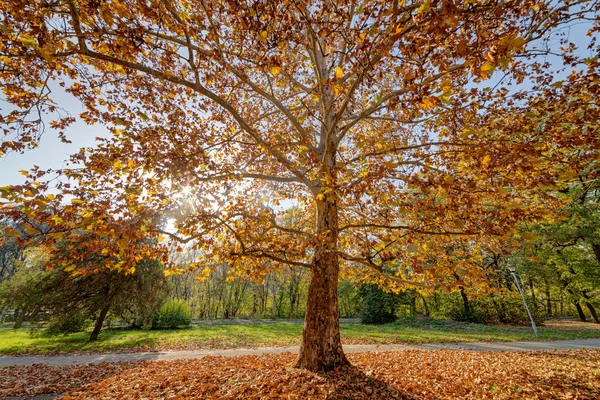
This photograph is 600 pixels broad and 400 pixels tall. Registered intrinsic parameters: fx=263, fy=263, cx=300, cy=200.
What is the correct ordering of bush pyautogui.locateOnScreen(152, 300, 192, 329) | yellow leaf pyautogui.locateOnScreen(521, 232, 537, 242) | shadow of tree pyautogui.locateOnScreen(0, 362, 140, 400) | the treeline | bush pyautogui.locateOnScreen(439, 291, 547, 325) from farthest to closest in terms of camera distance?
1. bush pyautogui.locateOnScreen(439, 291, 547, 325)
2. bush pyautogui.locateOnScreen(152, 300, 192, 329)
3. the treeline
4. shadow of tree pyautogui.locateOnScreen(0, 362, 140, 400)
5. yellow leaf pyautogui.locateOnScreen(521, 232, 537, 242)

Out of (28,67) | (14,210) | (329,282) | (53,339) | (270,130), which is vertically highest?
(270,130)

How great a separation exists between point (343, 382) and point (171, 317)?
16922 millimetres

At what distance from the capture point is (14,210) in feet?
11.8

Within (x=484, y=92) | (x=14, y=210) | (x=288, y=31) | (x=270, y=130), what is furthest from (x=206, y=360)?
(x=484, y=92)

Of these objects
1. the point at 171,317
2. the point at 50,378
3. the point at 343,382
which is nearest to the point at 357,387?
the point at 343,382

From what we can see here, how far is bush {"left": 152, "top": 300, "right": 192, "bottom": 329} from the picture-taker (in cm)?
1784

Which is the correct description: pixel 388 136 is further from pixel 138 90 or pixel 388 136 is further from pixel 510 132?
pixel 138 90

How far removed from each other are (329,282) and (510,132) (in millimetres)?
4600

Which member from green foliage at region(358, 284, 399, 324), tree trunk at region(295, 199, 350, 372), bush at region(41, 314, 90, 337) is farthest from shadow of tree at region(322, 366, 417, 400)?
green foliage at region(358, 284, 399, 324)

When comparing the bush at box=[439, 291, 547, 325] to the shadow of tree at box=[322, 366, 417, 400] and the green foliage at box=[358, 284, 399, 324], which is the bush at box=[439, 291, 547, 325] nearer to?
the green foliage at box=[358, 284, 399, 324]

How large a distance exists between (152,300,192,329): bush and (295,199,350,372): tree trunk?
1577 cm

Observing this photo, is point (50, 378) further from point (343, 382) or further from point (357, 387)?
point (357, 387)

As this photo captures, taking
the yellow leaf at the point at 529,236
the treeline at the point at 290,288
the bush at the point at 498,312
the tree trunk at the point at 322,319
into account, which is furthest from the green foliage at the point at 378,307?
the yellow leaf at the point at 529,236

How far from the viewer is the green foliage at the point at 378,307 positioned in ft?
70.9
